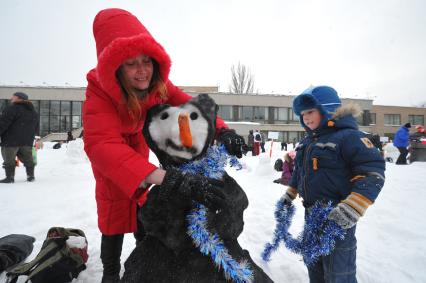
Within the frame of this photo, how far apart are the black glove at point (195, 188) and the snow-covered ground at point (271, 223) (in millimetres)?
918

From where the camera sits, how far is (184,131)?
1337 mm

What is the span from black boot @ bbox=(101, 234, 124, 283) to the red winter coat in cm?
16

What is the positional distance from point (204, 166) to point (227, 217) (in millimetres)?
288

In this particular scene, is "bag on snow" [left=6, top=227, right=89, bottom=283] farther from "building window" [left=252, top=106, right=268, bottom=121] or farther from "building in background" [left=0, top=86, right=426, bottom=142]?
"building window" [left=252, top=106, right=268, bottom=121]

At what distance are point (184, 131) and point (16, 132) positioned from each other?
5706 mm

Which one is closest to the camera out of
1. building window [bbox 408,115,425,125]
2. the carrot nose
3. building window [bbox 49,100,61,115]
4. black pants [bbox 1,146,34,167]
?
the carrot nose

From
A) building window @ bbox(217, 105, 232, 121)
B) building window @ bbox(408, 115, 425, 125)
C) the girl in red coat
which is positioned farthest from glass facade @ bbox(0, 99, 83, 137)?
building window @ bbox(408, 115, 425, 125)

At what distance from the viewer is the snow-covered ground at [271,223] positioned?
7.53 ft

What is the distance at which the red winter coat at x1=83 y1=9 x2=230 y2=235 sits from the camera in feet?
4.11

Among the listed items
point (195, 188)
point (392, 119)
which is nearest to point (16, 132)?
point (195, 188)

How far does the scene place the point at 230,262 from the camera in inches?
46.7

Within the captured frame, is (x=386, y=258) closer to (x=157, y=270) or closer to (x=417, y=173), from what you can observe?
(x=157, y=270)

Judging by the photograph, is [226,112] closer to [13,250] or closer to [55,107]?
[55,107]

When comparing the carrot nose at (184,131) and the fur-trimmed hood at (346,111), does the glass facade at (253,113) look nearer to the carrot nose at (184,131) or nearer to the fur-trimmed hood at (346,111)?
the fur-trimmed hood at (346,111)
